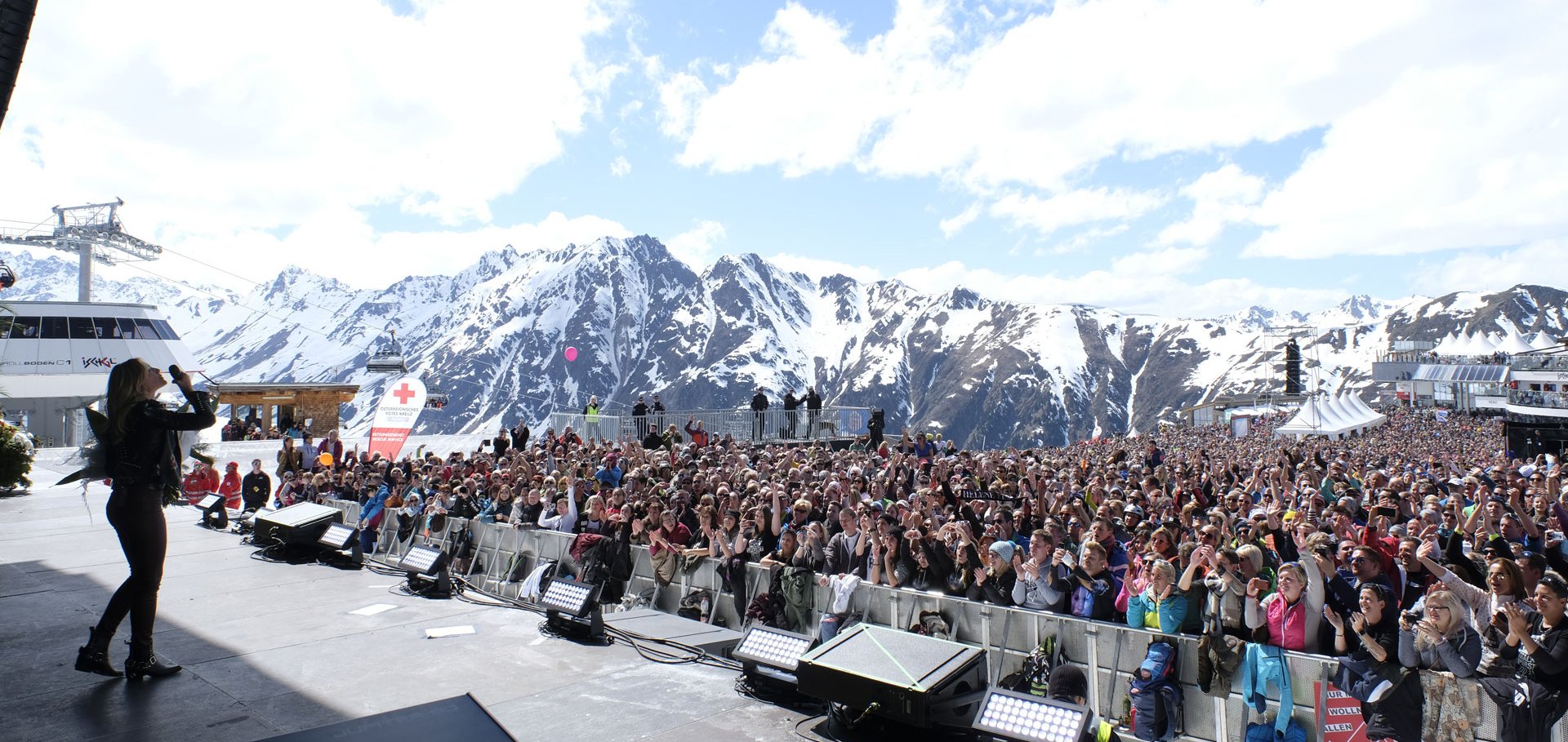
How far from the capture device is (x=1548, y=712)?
16.6ft

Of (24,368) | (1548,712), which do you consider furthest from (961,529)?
(24,368)

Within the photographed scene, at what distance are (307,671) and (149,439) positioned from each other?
2.05 meters

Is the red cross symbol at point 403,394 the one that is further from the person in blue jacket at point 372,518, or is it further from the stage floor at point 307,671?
the stage floor at point 307,671

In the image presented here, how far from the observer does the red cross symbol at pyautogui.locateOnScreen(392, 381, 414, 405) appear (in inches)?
697

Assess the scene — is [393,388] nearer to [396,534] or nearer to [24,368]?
[396,534]

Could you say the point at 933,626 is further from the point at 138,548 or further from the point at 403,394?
the point at 403,394

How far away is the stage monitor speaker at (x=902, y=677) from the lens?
5.10m

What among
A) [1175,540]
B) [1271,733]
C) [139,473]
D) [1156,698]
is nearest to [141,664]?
[139,473]

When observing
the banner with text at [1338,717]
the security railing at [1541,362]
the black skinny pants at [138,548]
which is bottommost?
the banner with text at [1338,717]

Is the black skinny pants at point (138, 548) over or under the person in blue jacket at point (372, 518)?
over

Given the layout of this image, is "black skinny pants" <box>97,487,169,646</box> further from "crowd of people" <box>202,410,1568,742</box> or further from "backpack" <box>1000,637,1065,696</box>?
"backpack" <box>1000,637,1065,696</box>

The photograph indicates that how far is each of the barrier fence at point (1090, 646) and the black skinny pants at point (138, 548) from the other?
16.0 ft

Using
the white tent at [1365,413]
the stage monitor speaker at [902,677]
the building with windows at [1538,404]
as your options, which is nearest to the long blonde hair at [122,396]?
the stage monitor speaker at [902,677]

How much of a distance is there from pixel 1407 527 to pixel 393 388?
54.3 ft
